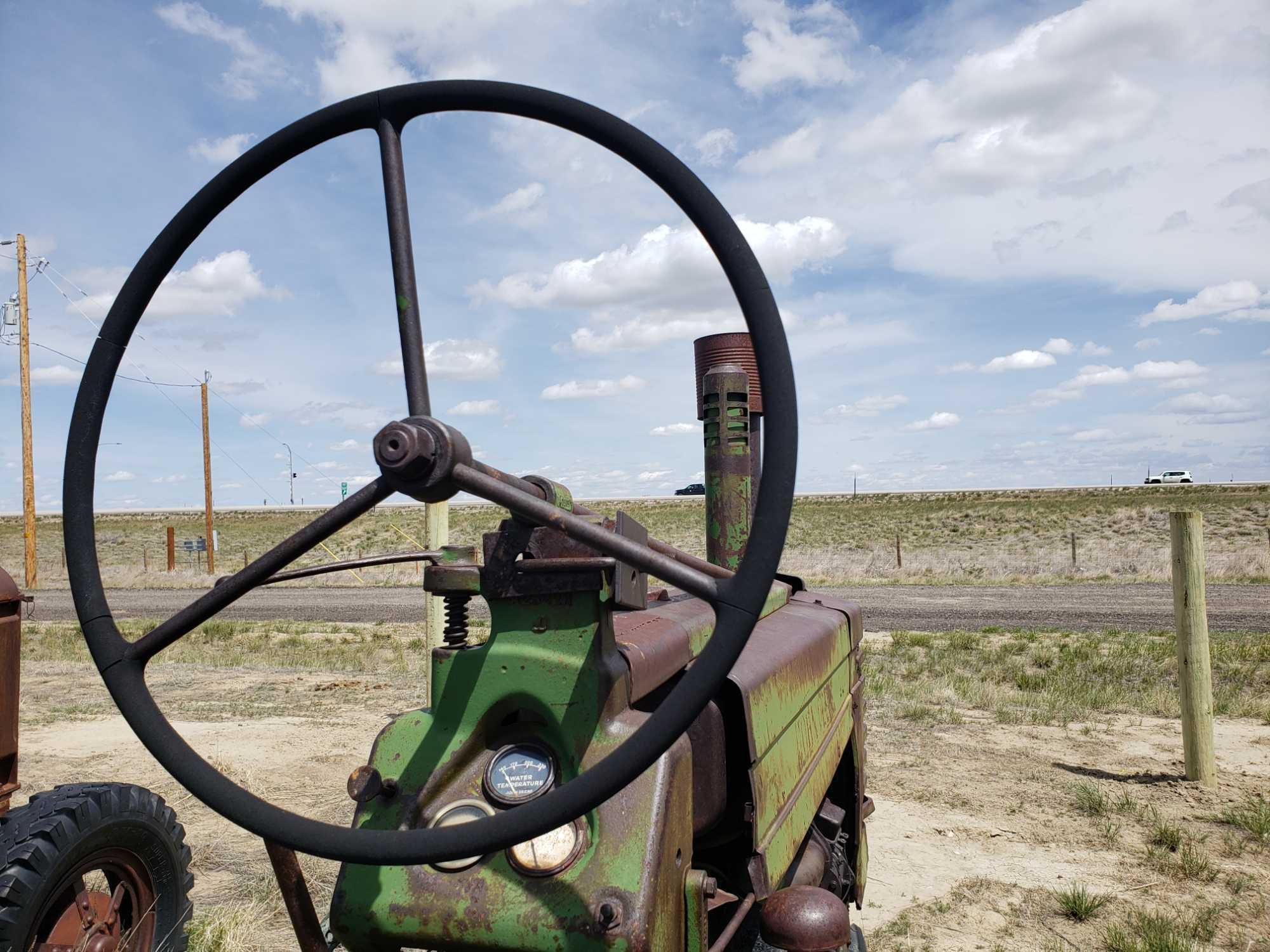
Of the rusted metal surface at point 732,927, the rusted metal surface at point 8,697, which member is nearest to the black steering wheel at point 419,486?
the rusted metal surface at point 732,927

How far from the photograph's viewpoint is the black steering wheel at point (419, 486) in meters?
1.02

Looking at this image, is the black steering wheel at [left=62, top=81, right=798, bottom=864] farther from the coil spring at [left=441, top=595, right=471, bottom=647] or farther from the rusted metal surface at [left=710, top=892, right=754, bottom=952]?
the rusted metal surface at [left=710, top=892, right=754, bottom=952]

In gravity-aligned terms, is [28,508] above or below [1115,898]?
above

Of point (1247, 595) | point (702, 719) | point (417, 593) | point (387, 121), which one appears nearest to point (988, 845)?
point (702, 719)

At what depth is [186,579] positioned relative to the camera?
23.0 metres

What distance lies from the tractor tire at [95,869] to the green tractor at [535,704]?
1218mm

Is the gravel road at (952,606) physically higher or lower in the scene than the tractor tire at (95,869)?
lower

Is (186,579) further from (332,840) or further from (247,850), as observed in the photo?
(332,840)

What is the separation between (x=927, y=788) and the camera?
5262 millimetres

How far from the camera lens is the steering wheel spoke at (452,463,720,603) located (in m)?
1.08

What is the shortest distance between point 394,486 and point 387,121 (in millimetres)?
551

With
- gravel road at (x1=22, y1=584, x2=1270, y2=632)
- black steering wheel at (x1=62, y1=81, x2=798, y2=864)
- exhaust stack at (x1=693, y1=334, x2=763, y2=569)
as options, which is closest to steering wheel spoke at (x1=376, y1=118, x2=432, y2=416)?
black steering wheel at (x1=62, y1=81, x2=798, y2=864)

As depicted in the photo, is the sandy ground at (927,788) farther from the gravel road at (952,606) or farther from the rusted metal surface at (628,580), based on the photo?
the gravel road at (952,606)

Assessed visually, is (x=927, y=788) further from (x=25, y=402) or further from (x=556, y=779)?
(x=25, y=402)
